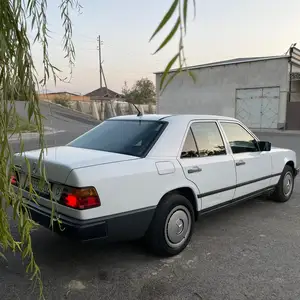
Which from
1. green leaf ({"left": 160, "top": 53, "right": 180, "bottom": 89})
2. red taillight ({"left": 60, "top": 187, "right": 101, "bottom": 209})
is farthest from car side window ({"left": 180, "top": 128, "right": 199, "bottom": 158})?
green leaf ({"left": 160, "top": 53, "right": 180, "bottom": 89})

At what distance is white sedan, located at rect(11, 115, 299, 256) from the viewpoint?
2852 mm

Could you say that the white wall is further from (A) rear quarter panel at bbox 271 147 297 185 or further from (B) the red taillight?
(B) the red taillight

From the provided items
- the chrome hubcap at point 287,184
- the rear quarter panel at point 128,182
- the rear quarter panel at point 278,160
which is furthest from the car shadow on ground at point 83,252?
→ the chrome hubcap at point 287,184

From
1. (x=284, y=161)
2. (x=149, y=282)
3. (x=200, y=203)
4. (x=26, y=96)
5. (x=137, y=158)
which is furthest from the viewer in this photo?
(x=284, y=161)

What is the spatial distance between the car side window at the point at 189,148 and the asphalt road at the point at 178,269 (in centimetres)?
107

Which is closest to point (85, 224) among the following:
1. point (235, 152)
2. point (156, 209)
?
point (156, 209)

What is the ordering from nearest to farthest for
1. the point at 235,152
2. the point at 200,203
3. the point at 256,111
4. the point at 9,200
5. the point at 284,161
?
the point at 9,200
the point at 200,203
the point at 235,152
the point at 284,161
the point at 256,111

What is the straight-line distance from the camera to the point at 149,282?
9.76 ft

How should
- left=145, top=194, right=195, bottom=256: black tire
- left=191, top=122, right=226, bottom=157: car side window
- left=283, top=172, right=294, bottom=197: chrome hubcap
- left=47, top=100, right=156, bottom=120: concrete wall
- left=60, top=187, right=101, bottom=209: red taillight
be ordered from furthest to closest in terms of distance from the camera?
left=47, top=100, right=156, bottom=120: concrete wall → left=283, top=172, right=294, bottom=197: chrome hubcap → left=191, top=122, right=226, bottom=157: car side window → left=145, top=194, right=195, bottom=256: black tire → left=60, top=187, right=101, bottom=209: red taillight

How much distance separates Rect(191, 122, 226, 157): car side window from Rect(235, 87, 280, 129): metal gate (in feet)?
65.7

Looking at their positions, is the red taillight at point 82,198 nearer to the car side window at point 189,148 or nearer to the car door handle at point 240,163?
the car side window at point 189,148

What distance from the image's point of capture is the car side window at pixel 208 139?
3.91 metres

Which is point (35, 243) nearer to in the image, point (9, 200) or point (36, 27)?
point (9, 200)

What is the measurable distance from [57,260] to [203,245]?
64.8 inches
